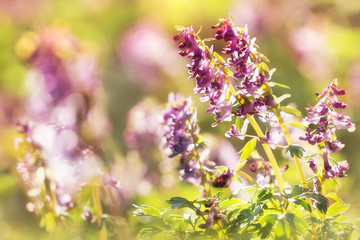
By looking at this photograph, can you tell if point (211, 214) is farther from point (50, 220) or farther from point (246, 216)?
point (50, 220)

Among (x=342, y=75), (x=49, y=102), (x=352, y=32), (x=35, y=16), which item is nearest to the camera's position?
(x=49, y=102)

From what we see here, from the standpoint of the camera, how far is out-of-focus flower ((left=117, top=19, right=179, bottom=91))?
3191 mm

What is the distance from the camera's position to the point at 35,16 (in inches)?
157

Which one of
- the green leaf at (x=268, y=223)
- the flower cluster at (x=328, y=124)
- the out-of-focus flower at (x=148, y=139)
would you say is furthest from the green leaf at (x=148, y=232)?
the out-of-focus flower at (x=148, y=139)

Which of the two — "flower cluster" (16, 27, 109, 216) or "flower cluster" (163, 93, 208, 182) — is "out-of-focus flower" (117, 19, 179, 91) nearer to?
"flower cluster" (16, 27, 109, 216)

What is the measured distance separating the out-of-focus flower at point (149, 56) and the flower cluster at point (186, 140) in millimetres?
2242

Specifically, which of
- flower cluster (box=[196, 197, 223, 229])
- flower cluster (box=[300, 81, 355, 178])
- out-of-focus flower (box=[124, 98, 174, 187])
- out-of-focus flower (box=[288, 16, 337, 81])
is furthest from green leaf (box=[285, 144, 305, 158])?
out-of-focus flower (box=[288, 16, 337, 81])

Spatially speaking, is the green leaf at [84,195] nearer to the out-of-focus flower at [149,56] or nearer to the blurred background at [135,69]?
the blurred background at [135,69]

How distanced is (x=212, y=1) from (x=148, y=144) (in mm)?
2832

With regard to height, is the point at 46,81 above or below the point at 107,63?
below

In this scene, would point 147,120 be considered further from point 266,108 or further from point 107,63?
point 107,63

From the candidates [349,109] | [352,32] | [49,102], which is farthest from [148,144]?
[352,32]

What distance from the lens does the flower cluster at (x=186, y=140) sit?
85cm

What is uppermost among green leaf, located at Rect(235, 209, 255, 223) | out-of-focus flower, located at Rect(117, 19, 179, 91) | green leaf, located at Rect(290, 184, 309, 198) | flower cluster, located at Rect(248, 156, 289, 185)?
out-of-focus flower, located at Rect(117, 19, 179, 91)
